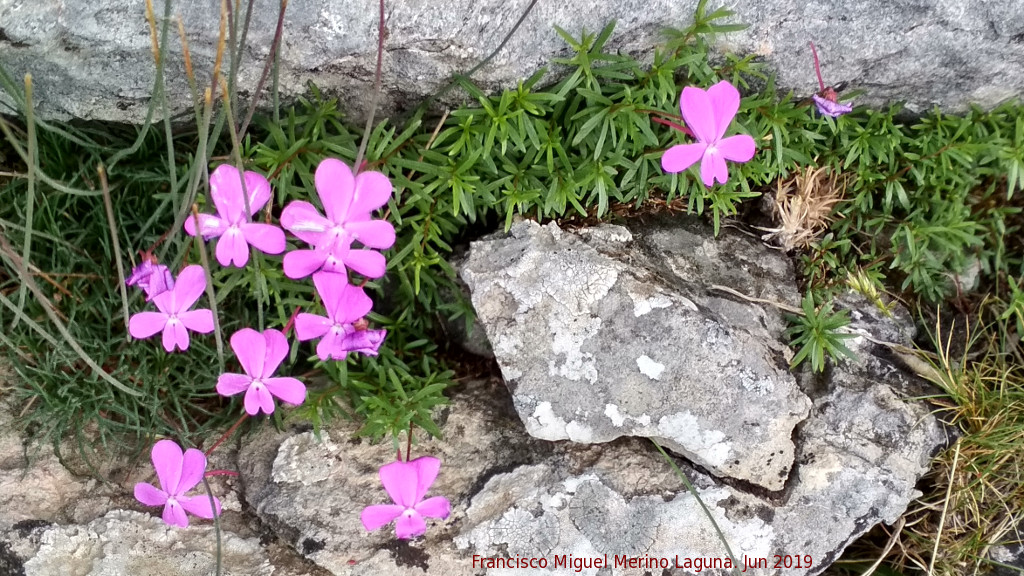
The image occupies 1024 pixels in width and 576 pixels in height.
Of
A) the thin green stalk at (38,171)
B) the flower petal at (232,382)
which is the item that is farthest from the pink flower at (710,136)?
the thin green stalk at (38,171)

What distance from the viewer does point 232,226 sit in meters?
2.74

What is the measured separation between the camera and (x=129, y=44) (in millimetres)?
2959

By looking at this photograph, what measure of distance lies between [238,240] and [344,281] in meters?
0.41

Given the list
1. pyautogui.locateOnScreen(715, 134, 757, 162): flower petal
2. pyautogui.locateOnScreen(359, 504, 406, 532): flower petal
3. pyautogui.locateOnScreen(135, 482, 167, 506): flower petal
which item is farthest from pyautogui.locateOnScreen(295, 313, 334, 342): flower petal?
pyautogui.locateOnScreen(715, 134, 757, 162): flower petal

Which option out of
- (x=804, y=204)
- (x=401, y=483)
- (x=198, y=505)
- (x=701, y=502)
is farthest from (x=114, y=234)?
(x=804, y=204)

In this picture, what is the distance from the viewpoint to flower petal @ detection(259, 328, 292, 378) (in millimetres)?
2883

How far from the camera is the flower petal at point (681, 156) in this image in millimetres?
2852

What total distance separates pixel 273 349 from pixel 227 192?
0.64 m

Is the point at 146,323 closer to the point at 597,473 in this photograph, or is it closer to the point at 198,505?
the point at 198,505

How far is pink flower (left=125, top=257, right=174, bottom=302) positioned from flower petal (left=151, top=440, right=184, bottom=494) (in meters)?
0.60

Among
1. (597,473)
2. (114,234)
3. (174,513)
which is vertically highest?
(114,234)

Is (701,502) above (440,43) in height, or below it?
below

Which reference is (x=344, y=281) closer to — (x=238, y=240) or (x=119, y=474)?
(x=238, y=240)

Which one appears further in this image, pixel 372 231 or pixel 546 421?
pixel 546 421
